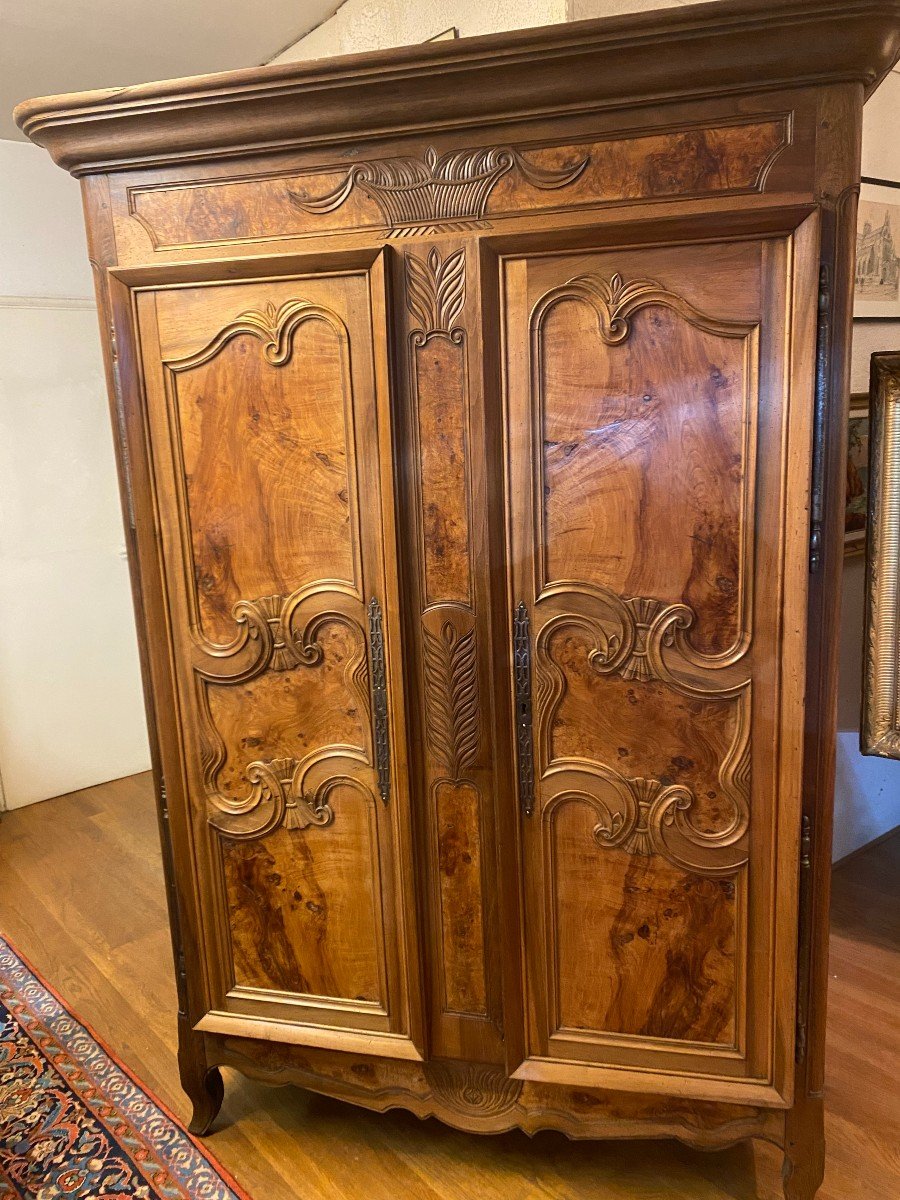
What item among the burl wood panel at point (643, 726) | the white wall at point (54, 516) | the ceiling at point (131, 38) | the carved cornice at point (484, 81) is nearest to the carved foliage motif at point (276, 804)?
the burl wood panel at point (643, 726)

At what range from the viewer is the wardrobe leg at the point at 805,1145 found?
157 centimetres

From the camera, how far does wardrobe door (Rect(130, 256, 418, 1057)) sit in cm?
153

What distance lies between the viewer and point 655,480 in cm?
143

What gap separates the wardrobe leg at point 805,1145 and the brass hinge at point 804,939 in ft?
0.37

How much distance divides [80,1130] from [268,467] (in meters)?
1.49

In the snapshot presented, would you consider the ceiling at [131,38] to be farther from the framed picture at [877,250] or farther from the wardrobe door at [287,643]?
the framed picture at [877,250]

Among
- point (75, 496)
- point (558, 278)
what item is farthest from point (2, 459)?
point (558, 278)

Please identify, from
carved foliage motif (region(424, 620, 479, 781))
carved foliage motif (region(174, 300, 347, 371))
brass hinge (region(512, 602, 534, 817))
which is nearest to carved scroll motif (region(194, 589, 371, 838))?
carved foliage motif (region(424, 620, 479, 781))

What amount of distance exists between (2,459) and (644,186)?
279cm

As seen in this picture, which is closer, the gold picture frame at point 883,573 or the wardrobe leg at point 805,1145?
the wardrobe leg at point 805,1145

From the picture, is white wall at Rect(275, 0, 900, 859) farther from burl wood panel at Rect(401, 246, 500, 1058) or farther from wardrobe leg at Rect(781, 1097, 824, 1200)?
wardrobe leg at Rect(781, 1097, 824, 1200)

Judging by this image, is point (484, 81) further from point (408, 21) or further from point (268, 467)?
point (408, 21)

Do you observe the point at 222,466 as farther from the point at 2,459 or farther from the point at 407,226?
the point at 2,459

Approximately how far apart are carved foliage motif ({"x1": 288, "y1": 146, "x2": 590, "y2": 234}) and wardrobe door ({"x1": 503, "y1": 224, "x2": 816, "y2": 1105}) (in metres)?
0.12
